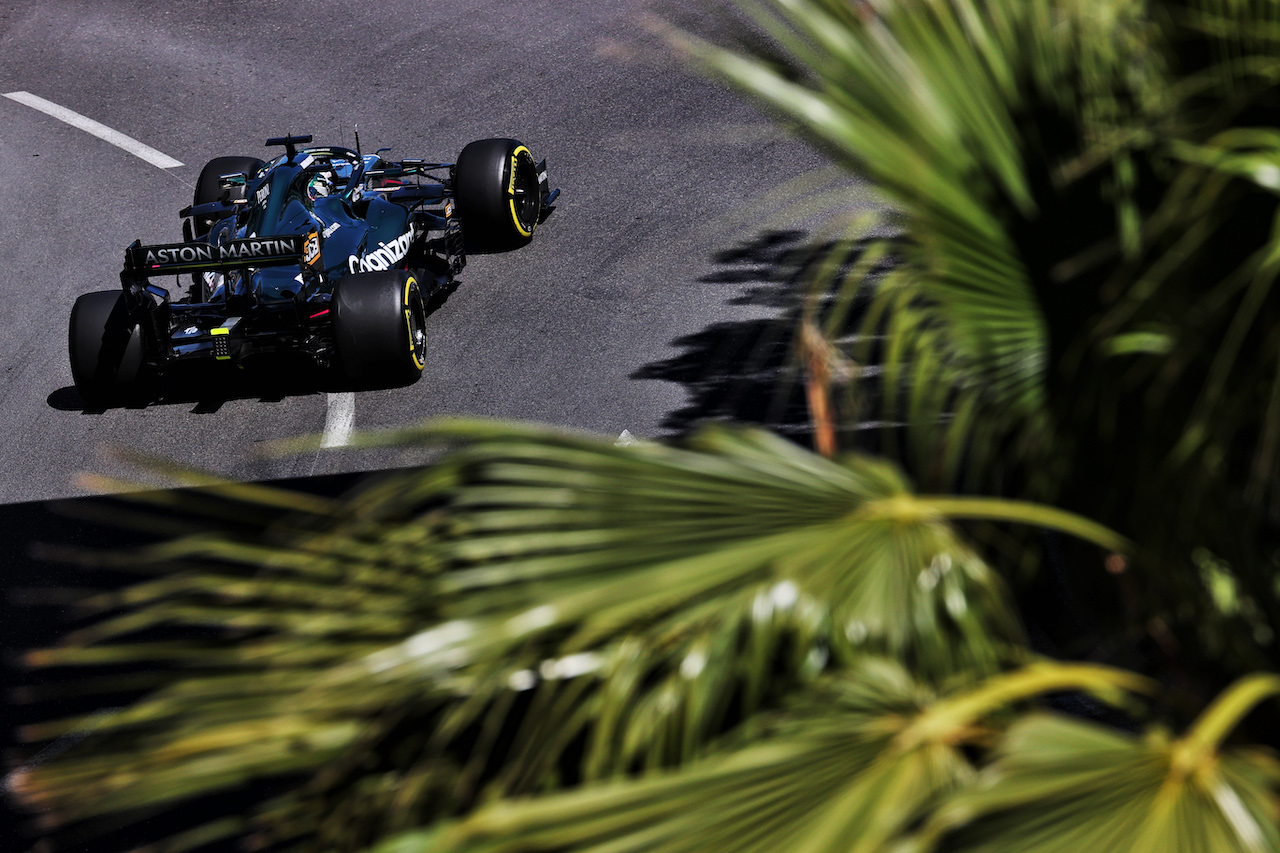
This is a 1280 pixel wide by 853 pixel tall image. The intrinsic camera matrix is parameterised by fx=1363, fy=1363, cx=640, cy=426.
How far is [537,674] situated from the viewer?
192 cm

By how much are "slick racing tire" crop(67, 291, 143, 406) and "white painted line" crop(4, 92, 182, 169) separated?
4960mm

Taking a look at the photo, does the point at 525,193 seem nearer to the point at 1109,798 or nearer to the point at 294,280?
the point at 294,280

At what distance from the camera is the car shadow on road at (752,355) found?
7.95 meters

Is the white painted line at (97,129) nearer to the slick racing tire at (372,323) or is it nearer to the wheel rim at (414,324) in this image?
the wheel rim at (414,324)

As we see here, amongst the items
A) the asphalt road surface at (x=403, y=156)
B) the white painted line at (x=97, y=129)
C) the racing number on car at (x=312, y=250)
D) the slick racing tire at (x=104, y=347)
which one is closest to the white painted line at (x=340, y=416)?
the asphalt road surface at (x=403, y=156)

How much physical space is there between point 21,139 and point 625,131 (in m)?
6.66

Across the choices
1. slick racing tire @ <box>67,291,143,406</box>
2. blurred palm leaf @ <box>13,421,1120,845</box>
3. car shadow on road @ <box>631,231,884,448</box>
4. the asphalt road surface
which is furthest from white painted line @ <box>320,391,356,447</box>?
blurred palm leaf @ <box>13,421,1120,845</box>

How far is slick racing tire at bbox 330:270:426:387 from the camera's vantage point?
8.48 metres

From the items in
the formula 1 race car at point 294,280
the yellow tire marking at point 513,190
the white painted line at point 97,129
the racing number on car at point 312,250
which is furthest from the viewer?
the white painted line at point 97,129

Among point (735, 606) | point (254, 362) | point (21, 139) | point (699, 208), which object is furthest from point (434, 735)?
point (21, 139)

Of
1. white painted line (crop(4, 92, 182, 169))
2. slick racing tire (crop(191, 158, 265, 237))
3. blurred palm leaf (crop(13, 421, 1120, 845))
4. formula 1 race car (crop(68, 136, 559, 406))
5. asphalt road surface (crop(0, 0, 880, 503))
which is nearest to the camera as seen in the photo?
blurred palm leaf (crop(13, 421, 1120, 845))

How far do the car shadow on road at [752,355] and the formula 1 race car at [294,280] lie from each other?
1.74 meters

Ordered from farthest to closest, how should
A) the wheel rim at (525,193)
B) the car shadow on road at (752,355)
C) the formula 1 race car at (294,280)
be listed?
the wheel rim at (525,193)
the formula 1 race car at (294,280)
the car shadow on road at (752,355)

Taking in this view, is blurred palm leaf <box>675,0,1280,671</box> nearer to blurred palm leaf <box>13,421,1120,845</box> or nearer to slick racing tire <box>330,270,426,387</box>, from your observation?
blurred palm leaf <box>13,421,1120,845</box>
